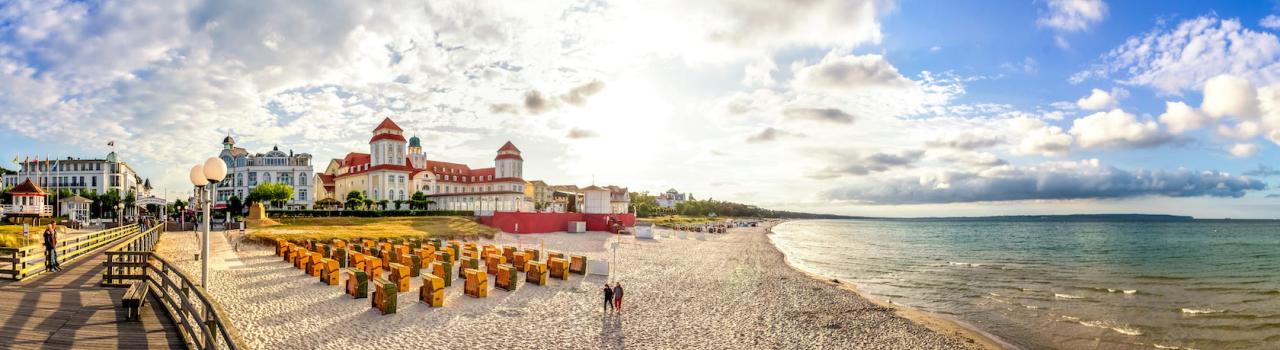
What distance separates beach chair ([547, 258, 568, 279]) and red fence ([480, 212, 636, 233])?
34.7 m

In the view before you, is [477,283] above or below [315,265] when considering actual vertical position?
below

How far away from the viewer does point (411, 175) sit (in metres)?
87.1

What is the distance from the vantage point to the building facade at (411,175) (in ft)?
274

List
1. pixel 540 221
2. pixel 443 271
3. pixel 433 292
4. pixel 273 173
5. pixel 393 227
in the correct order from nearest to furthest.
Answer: pixel 433 292
pixel 443 271
pixel 393 227
pixel 540 221
pixel 273 173

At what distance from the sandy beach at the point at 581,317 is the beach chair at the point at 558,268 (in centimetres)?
52

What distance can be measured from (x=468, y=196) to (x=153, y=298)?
61.2 meters

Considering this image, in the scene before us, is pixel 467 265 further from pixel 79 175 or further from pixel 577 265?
pixel 79 175

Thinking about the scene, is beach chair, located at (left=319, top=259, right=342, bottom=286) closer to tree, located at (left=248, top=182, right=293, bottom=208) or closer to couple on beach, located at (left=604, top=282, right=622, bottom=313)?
couple on beach, located at (left=604, top=282, right=622, bottom=313)

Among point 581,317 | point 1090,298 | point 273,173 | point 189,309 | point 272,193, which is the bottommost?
point 1090,298

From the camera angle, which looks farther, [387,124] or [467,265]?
[387,124]

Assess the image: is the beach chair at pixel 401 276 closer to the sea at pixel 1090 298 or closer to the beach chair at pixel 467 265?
the beach chair at pixel 467 265

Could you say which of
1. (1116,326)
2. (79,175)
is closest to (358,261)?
(1116,326)

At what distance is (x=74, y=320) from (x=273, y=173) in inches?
3638

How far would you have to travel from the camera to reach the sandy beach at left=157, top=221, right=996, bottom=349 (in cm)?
1519
